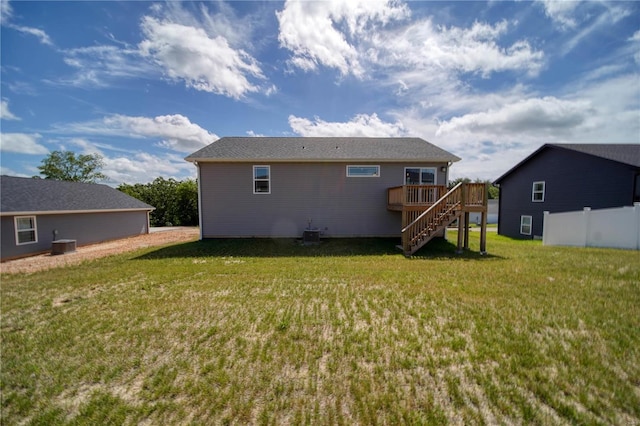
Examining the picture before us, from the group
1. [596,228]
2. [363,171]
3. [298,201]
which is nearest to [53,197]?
[298,201]

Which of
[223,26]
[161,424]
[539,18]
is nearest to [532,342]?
[161,424]

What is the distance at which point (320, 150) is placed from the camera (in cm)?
1167

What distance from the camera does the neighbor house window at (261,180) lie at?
11.2 meters

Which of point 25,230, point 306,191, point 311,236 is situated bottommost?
point 311,236

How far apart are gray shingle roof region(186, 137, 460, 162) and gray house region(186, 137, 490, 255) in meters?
0.09

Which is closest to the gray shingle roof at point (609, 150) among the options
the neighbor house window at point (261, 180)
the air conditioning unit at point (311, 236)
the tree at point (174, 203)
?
the air conditioning unit at point (311, 236)

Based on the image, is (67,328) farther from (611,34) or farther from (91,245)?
(611,34)

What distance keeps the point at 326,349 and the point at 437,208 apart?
754 cm

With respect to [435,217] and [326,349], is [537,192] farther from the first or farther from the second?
[326,349]

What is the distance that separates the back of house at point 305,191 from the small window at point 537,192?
9.83 meters

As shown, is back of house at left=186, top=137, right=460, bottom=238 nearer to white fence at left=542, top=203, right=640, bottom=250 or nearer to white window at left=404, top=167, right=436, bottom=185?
white window at left=404, top=167, right=436, bottom=185

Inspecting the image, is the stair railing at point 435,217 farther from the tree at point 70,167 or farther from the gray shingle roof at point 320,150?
the tree at point 70,167

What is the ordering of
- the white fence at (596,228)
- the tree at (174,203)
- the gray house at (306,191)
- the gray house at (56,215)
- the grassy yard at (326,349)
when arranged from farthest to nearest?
the tree at (174,203) < the gray house at (306,191) < the gray house at (56,215) < the white fence at (596,228) < the grassy yard at (326,349)

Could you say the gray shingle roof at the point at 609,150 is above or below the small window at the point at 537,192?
above
